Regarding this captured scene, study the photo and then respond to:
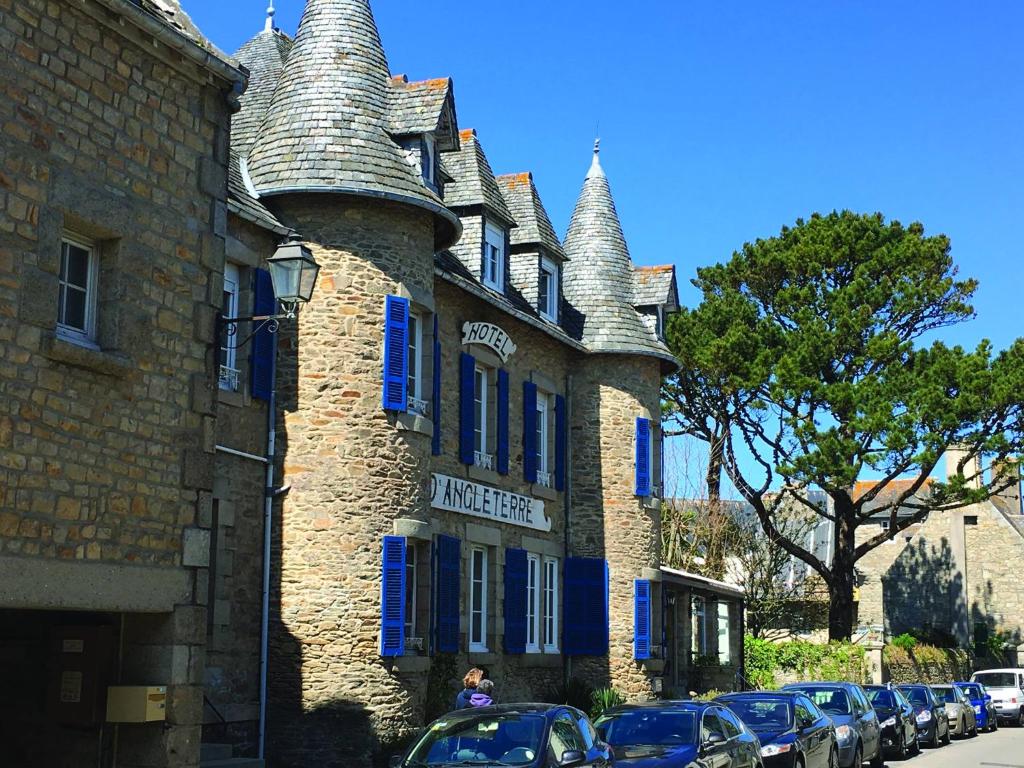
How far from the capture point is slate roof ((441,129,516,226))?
23.3 metres

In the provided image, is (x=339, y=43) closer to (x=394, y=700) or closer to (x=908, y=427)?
(x=394, y=700)

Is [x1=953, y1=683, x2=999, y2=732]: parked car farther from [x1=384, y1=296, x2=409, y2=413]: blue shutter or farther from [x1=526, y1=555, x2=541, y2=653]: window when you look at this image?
[x1=384, y1=296, x2=409, y2=413]: blue shutter

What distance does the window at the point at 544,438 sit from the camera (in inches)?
979

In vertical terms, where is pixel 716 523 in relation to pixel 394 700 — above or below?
above

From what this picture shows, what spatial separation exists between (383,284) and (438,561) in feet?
14.5

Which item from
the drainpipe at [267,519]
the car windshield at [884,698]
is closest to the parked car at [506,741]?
the drainpipe at [267,519]

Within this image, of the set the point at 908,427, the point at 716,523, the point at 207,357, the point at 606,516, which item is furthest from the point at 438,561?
the point at 716,523

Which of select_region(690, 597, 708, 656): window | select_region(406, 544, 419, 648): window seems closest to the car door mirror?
select_region(406, 544, 419, 648): window

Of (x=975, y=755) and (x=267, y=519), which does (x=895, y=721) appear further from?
(x=267, y=519)

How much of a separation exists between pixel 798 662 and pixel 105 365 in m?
30.4

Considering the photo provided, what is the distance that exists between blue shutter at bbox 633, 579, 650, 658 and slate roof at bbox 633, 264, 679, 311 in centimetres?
593

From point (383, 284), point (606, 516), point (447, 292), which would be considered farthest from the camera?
point (606, 516)

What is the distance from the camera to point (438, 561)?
1983cm

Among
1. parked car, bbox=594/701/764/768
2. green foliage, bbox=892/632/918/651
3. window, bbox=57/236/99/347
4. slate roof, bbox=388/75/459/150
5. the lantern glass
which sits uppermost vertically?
slate roof, bbox=388/75/459/150
